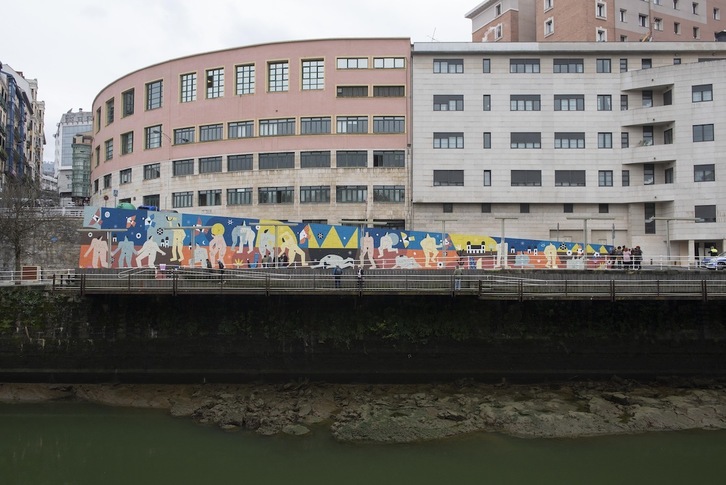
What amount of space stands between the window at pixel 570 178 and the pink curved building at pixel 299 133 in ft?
42.6

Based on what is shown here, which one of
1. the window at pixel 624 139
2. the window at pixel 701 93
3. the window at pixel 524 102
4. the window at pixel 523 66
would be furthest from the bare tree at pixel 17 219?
the window at pixel 701 93

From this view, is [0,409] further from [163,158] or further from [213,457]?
[163,158]

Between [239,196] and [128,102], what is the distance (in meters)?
17.6

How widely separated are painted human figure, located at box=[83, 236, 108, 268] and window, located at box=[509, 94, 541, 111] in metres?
34.1

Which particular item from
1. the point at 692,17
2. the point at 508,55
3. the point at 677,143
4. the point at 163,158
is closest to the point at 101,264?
the point at 163,158

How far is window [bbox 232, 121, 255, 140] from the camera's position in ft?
163

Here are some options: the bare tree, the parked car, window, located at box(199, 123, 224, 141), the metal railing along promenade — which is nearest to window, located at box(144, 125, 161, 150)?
window, located at box(199, 123, 224, 141)

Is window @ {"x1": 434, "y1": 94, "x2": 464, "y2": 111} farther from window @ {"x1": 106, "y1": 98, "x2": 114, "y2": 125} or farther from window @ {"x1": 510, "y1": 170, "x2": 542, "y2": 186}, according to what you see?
window @ {"x1": 106, "y1": 98, "x2": 114, "y2": 125}

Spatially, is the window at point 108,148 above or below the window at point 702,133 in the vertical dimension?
above

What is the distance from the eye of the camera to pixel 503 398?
78.8 feet

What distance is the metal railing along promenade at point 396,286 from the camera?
79.1ft

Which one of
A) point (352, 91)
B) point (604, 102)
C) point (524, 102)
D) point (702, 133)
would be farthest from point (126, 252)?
point (702, 133)

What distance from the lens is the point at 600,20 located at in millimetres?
58719

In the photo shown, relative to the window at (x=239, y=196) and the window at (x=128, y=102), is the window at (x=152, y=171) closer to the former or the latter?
the window at (x=128, y=102)
